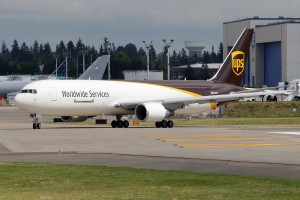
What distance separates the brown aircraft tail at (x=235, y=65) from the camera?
6378 cm

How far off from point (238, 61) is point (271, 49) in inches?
3735

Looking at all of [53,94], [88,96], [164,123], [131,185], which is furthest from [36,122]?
[131,185]

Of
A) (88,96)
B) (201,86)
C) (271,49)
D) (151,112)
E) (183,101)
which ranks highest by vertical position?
(271,49)

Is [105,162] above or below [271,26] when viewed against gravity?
below

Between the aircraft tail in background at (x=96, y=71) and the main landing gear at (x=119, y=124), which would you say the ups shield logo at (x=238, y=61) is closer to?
the main landing gear at (x=119, y=124)

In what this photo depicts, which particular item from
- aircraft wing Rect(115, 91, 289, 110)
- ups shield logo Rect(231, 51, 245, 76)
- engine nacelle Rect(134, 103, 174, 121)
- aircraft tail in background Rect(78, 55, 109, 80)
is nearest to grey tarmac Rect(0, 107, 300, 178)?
engine nacelle Rect(134, 103, 174, 121)

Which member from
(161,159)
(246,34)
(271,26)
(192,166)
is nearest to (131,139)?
(161,159)

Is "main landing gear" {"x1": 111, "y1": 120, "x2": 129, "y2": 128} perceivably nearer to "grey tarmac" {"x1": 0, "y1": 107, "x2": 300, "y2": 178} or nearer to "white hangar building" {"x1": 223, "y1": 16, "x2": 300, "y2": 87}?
"grey tarmac" {"x1": 0, "y1": 107, "x2": 300, "y2": 178}

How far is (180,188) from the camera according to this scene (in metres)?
20.9

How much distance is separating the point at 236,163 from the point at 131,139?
45.2ft

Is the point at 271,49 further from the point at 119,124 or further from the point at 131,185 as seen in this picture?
the point at 131,185

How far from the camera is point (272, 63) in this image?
157625 mm

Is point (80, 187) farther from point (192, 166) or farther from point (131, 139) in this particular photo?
point (131, 139)

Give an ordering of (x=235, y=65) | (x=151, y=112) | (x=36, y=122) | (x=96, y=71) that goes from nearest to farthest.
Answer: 1. (x=36, y=122)
2. (x=151, y=112)
3. (x=235, y=65)
4. (x=96, y=71)
